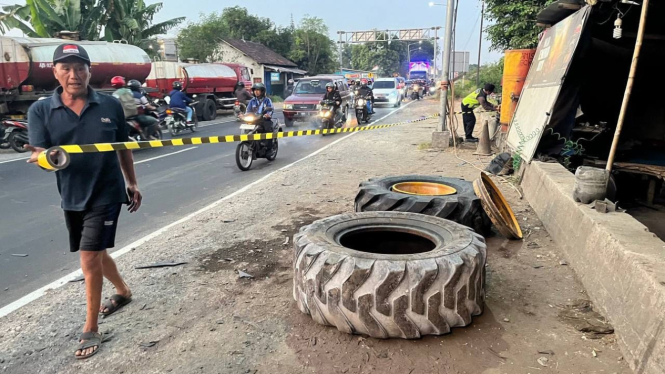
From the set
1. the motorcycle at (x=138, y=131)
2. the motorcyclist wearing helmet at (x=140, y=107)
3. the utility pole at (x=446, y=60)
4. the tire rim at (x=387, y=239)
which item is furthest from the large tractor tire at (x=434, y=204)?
the motorcyclist wearing helmet at (x=140, y=107)

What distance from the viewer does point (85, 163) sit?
2.95 m

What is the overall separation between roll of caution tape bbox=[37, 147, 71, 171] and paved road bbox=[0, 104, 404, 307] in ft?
5.45

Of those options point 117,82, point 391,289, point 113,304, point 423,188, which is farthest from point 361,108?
point 391,289

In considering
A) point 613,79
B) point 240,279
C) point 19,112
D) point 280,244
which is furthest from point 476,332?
point 19,112

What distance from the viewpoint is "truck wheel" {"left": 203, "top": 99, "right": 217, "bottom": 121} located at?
70.0 feet

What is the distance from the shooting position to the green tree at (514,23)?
51.1ft

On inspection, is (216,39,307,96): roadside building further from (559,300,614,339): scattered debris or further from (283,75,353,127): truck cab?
(559,300,614,339): scattered debris

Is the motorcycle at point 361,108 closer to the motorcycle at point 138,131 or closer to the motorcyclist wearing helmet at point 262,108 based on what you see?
the motorcycle at point 138,131

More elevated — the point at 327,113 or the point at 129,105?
the point at 129,105

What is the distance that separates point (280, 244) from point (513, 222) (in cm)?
243

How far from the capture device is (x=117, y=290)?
11.5 ft

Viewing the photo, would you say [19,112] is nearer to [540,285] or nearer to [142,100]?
[142,100]

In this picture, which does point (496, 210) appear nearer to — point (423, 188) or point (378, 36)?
point (423, 188)

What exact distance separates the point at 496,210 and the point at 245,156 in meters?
6.05
